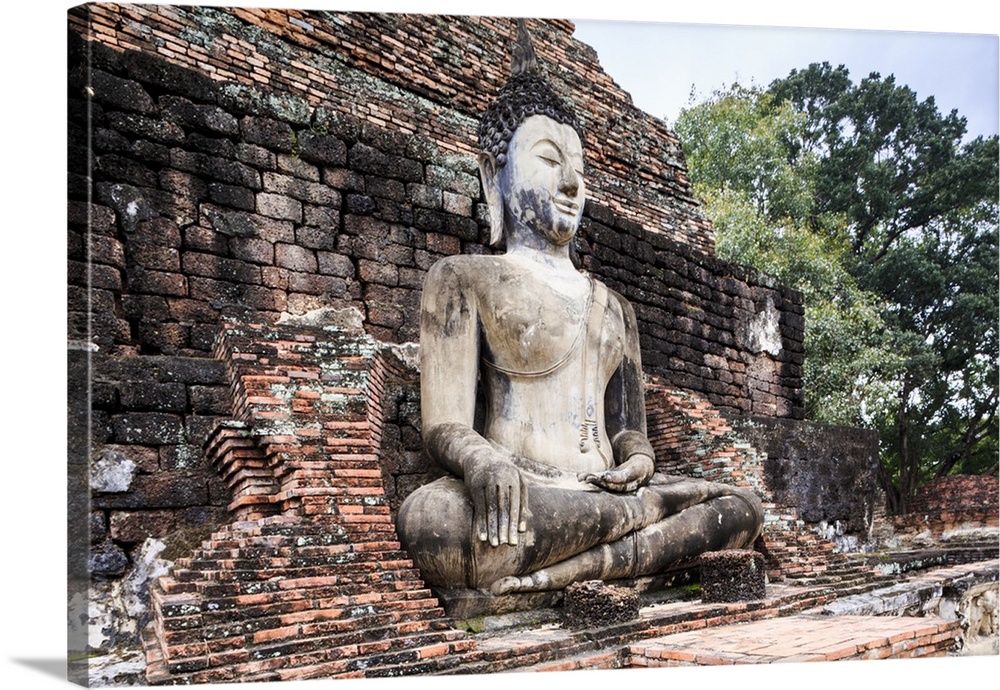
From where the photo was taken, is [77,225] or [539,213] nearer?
[77,225]

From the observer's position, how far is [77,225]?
15.6ft

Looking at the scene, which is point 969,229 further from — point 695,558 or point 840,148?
point 695,558

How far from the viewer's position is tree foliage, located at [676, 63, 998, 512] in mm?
9727

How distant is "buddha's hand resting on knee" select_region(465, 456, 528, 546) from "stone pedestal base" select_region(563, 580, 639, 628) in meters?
0.38

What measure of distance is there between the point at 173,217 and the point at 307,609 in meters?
2.22

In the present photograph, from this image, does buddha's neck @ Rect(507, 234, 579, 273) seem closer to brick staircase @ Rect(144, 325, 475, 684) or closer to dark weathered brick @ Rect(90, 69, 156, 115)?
brick staircase @ Rect(144, 325, 475, 684)

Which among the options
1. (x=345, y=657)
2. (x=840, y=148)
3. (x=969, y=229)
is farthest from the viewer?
(x=840, y=148)

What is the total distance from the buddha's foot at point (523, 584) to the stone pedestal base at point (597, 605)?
115 millimetres

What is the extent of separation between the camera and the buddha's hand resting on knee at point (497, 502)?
4.58 meters

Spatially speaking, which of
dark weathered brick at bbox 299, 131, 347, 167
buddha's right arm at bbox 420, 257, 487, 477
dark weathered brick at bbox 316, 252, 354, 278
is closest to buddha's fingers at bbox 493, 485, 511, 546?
buddha's right arm at bbox 420, 257, 487, 477

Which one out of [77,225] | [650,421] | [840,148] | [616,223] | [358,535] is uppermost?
[840,148]

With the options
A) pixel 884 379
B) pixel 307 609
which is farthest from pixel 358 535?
pixel 884 379

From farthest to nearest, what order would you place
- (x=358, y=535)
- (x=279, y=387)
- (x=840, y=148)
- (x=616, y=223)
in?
(x=840, y=148)
(x=616, y=223)
(x=279, y=387)
(x=358, y=535)

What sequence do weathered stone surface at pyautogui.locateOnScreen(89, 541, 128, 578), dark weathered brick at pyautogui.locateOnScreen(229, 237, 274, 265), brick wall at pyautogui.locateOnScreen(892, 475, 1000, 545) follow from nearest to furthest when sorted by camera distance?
weathered stone surface at pyautogui.locateOnScreen(89, 541, 128, 578) → dark weathered brick at pyautogui.locateOnScreen(229, 237, 274, 265) → brick wall at pyautogui.locateOnScreen(892, 475, 1000, 545)
